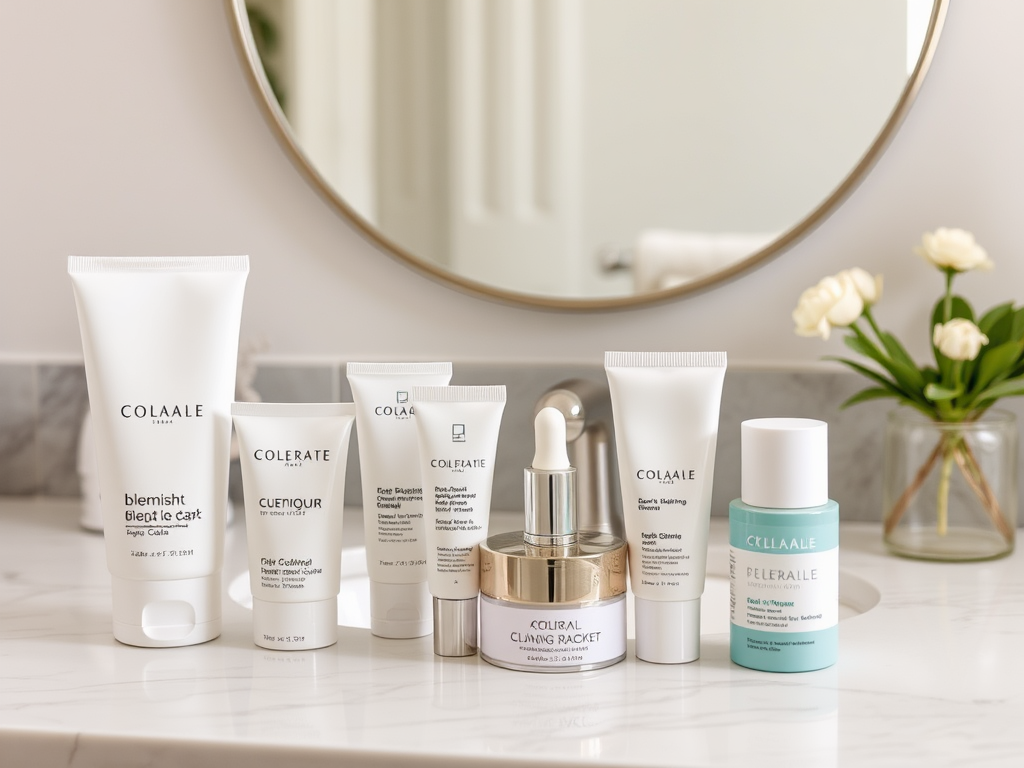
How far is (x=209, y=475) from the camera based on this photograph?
0.61m

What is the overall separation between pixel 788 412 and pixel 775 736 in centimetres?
50

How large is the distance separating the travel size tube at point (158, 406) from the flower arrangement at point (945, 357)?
483 mm

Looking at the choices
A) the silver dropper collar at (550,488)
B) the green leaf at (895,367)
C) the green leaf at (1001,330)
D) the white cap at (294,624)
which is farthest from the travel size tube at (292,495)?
the green leaf at (1001,330)

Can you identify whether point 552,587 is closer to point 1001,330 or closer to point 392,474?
point 392,474

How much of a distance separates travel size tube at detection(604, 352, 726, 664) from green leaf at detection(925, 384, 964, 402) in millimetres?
314

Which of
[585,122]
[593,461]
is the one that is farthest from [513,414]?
[585,122]

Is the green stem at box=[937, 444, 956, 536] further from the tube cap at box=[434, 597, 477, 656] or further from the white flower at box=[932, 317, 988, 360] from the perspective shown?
the tube cap at box=[434, 597, 477, 656]

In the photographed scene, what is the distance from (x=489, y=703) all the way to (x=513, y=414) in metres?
0.47

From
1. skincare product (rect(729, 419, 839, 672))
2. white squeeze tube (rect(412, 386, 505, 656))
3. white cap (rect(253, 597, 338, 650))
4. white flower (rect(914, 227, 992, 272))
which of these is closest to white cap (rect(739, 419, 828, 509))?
skincare product (rect(729, 419, 839, 672))

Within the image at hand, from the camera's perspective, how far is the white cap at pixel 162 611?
0.62 meters

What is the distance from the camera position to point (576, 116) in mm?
956

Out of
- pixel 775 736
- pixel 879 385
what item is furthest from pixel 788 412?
pixel 775 736

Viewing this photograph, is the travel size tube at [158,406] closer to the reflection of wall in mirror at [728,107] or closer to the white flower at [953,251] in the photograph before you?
the reflection of wall in mirror at [728,107]

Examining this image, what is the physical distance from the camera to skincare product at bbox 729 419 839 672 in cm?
56
